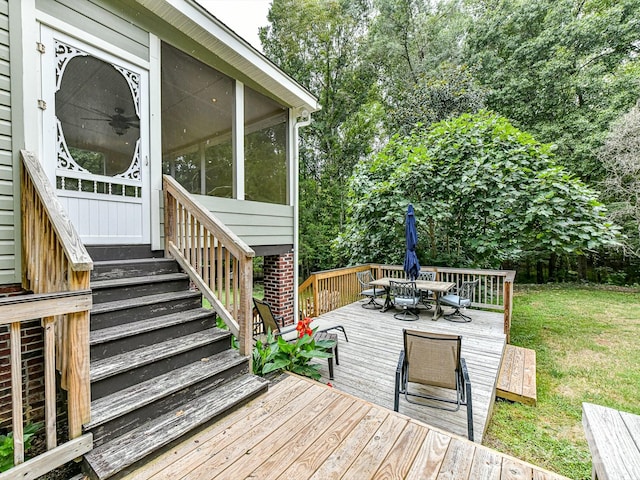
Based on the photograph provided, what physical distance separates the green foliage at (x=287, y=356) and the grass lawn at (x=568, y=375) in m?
1.85

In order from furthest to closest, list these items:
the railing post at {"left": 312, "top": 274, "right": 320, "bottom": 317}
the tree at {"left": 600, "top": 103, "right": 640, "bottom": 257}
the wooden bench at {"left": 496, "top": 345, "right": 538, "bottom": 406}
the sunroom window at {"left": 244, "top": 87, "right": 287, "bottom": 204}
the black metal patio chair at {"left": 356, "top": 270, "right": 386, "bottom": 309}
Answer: the tree at {"left": 600, "top": 103, "right": 640, "bottom": 257}, the black metal patio chair at {"left": 356, "top": 270, "right": 386, "bottom": 309}, the railing post at {"left": 312, "top": 274, "right": 320, "bottom": 317}, the sunroom window at {"left": 244, "top": 87, "right": 287, "bottom": 204}, the wooden bench at {"left": 496, "top": 345, "right": 538, "bottom": 406}

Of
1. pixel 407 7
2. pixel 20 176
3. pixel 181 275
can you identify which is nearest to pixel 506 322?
pixel 181 275

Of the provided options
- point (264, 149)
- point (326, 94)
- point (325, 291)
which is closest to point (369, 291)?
point (325, 291)

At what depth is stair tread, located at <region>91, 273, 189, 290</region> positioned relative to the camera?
2616 millimetres

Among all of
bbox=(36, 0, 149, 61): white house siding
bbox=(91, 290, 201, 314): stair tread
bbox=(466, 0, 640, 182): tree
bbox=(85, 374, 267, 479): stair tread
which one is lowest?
bbox=(85, 374, 267, 479): stair tread

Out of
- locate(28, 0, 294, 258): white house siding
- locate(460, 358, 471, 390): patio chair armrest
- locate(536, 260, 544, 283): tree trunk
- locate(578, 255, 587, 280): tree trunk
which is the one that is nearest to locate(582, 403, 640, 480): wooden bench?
locate(460, 358, 471, 390): patio chair armrest

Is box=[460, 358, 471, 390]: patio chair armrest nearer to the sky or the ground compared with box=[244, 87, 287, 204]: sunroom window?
nearer to the ground

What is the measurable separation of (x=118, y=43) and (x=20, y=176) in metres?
1.76

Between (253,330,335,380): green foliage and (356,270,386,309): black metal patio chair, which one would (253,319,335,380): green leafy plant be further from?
(356,270,386,309): black metal patio chair

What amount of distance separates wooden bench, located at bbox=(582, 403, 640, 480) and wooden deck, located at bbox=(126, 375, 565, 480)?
54 cm

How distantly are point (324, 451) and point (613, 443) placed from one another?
1535 mm

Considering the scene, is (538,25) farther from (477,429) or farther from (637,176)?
(477,429)

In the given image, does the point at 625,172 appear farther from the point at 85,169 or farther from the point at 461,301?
the point at 85,169

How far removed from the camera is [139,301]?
8.93ft
